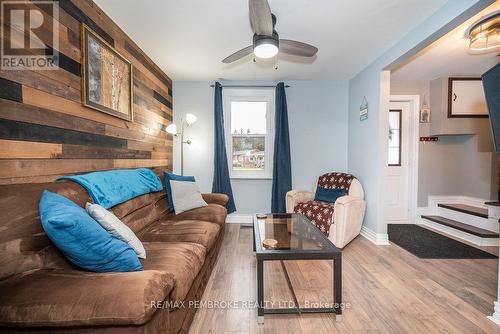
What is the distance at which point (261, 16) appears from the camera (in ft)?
5.48

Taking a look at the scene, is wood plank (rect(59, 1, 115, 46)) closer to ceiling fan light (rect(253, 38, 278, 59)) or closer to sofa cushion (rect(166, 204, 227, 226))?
ceiling fan light (rect(253, 38, 278, 59))

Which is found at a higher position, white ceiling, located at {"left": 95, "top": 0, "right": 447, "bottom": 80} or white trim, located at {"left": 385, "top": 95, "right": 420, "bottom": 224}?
white ceiling, located at {"left": 95, "top": 0, "right": 447, "bottom": 80}

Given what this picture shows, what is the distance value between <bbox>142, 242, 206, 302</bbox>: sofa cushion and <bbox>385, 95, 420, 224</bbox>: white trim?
3.93m

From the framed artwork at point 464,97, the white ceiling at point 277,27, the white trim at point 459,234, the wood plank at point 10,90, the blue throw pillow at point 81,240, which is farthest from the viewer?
the framed artwork at point 464,97

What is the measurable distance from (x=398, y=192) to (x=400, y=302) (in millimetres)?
Result: 2815

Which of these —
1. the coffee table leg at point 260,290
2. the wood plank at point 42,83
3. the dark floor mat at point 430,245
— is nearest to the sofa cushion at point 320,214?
the dark floor mat at point 430,245

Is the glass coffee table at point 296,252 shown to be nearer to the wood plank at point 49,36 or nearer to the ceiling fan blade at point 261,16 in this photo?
the ceiling fan blade at point 261,16

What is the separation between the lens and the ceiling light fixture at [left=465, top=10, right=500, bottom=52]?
2135 millimetres

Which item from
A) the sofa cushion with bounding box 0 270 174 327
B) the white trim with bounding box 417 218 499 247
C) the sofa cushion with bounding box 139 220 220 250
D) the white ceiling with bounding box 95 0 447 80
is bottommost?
the white trim with bounding box 417 218 499 247

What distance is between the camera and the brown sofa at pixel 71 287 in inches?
35.3

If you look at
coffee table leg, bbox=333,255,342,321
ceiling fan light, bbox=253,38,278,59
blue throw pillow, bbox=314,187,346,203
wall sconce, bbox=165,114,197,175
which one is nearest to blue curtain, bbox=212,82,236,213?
wall sconce, bbox=165,114,197,175

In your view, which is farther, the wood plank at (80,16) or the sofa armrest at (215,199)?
the sofa armrest at (215,199)

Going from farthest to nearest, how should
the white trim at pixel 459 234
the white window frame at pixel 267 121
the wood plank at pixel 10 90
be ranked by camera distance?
the white window frame at pixel 267 121, the white trim at pixel 459 234, the wood plank at pixel 10 90

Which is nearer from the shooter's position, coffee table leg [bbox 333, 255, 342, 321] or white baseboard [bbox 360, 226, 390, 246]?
coffee table leg [bbox 333, 255, 342, 321]
